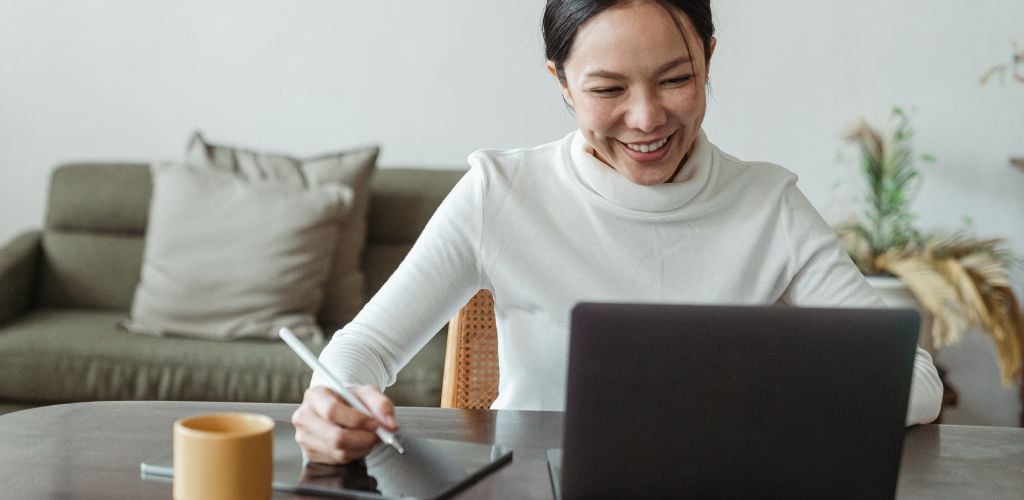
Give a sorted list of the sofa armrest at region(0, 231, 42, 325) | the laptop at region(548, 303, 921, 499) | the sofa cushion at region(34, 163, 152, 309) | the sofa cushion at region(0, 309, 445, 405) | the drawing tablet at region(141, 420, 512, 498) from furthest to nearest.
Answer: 1. the sofa cushion at region(34, 163, 152, 309)
2. the sofa armrest at region(0, 231, 42, 325)
3. the sofa cushion at region(0, 309, 445, 405)
4. the drawing tablet at region(141, 420, 512, 498)
5. the laptop at region(548, 303, 921, 499)

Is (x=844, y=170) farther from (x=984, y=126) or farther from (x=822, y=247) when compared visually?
(x=822, y=247)

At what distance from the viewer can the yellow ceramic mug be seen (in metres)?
0.83

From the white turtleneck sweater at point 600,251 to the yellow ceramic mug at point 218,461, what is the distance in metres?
0.50

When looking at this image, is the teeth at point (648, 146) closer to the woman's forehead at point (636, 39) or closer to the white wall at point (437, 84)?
the woman's forehead at point (636, 39)

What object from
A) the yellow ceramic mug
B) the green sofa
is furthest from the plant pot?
the yellow ceramic mug

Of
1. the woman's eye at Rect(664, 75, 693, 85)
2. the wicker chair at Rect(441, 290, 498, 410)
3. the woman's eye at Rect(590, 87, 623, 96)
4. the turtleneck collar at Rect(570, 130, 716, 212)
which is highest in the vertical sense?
the woman's eye at Rect(664, 75, 693, 85)

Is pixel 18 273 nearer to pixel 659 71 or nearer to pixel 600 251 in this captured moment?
pixel 600 251

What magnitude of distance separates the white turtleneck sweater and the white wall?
5.90ft

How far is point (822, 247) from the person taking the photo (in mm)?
1380

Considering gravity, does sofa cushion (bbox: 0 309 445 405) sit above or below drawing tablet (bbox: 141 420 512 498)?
below

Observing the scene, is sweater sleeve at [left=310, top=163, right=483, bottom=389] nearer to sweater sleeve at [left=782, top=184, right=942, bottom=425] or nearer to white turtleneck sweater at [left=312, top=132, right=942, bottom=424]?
white turtleneck sweater at [left=312, top=132, right=942, bottom=424]

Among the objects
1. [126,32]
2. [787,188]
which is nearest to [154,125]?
[126,32]

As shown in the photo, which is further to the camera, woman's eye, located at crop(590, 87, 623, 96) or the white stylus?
woman's eye, located at crop(590, 87, 623, 96)

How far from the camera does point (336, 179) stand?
9.50 feet
